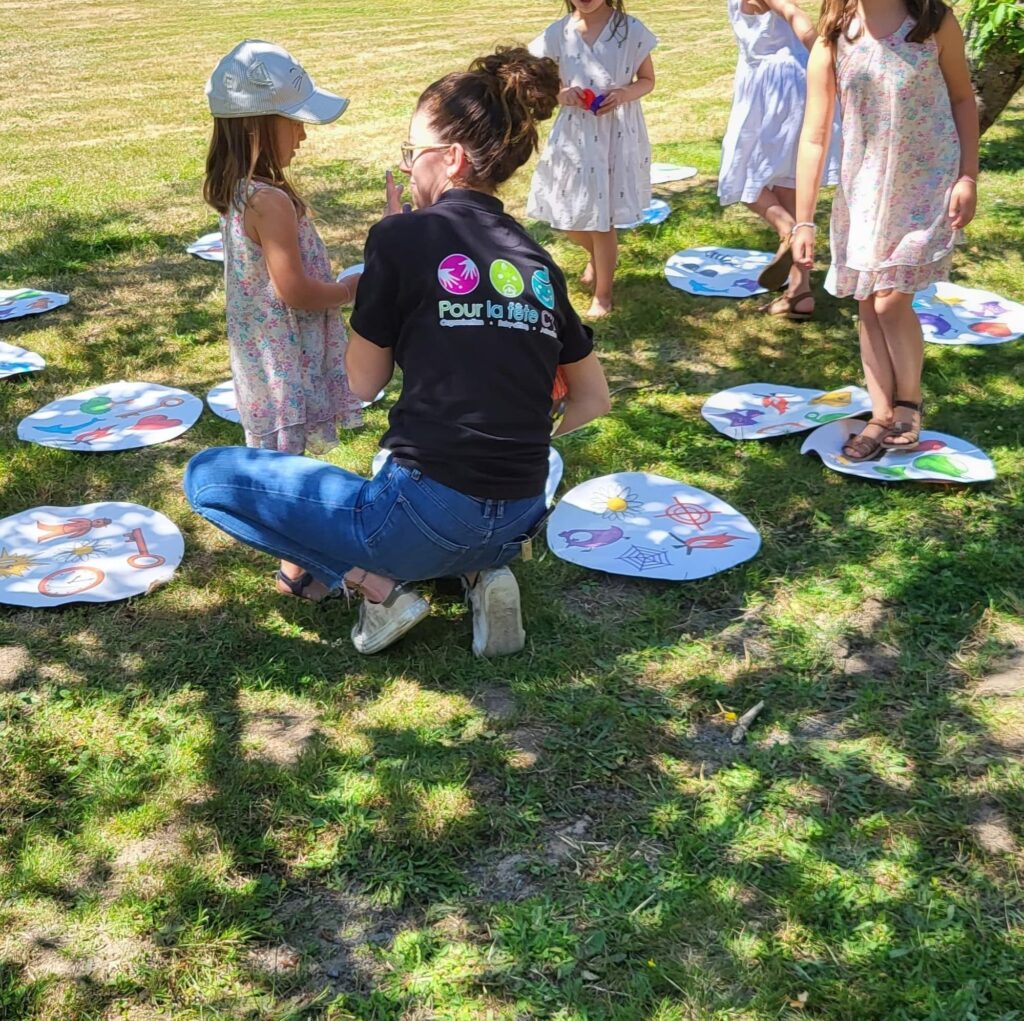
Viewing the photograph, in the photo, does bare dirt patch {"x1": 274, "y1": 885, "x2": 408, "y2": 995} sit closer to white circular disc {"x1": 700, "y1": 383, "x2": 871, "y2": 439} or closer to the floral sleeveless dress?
the floral sleeveless dress

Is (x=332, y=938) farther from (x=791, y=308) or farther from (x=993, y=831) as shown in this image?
(x=791, y=308)

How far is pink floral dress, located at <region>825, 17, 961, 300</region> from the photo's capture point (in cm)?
352

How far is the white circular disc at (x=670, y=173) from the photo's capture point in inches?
296

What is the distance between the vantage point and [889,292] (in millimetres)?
3781

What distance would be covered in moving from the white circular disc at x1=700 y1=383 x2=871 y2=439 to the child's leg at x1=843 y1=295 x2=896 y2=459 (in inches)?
9.6

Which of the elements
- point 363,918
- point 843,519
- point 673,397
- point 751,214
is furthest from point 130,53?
point 363,918

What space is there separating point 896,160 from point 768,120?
1.98 m

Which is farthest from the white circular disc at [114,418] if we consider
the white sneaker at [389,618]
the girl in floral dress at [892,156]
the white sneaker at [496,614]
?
the girl in floral dress at [892,156]

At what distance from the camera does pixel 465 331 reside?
8.72 feet

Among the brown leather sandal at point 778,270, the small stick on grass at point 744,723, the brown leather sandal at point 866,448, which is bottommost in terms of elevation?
the small stick on grass at point 744,723

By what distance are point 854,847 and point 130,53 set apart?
1593cm

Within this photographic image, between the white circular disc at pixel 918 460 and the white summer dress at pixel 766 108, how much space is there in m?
1.81

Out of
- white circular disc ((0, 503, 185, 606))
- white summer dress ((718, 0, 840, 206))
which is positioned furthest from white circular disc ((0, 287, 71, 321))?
white summer dress ((718, 0, 840, 206))

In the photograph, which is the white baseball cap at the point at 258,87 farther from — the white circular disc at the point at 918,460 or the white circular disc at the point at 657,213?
the white circular disc at the point at 657,213
